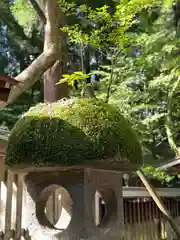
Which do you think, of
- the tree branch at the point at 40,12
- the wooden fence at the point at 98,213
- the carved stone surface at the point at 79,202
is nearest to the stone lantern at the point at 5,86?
the wooden fence at the point at 98,213

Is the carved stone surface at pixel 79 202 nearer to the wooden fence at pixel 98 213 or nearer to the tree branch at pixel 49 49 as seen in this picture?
the wooden fence at pixel 98 213

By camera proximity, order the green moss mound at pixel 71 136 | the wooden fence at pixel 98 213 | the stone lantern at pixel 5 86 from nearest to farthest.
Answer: the green moss mound at pixel 71 136, the stone lantern at pixel 5 86, the wooden fence at pixel 98 213

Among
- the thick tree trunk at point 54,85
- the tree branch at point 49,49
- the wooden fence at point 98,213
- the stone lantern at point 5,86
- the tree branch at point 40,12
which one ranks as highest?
the tree branch at point 40,12

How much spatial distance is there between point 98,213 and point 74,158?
610 centimetres

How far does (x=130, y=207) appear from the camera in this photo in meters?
9.52

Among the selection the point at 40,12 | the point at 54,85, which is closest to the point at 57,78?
the point at 54,85

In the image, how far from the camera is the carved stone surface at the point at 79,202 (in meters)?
2.64

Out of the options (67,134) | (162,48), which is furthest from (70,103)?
(162,48)

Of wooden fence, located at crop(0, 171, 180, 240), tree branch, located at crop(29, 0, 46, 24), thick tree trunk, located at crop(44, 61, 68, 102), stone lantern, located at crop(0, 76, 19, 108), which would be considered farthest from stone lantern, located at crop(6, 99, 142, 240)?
tree branch, located at crop(29, 0, 46, 24)

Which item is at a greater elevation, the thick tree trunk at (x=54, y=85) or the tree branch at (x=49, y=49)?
the tree branch at (x=49, y=49)

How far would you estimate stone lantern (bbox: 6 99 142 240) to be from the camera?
2559 mm

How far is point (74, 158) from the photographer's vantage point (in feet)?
8.24

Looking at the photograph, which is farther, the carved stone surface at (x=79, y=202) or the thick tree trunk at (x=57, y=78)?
the thick tree trunk at (x=57, y=78)

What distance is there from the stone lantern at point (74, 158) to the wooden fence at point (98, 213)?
611 millimetres
